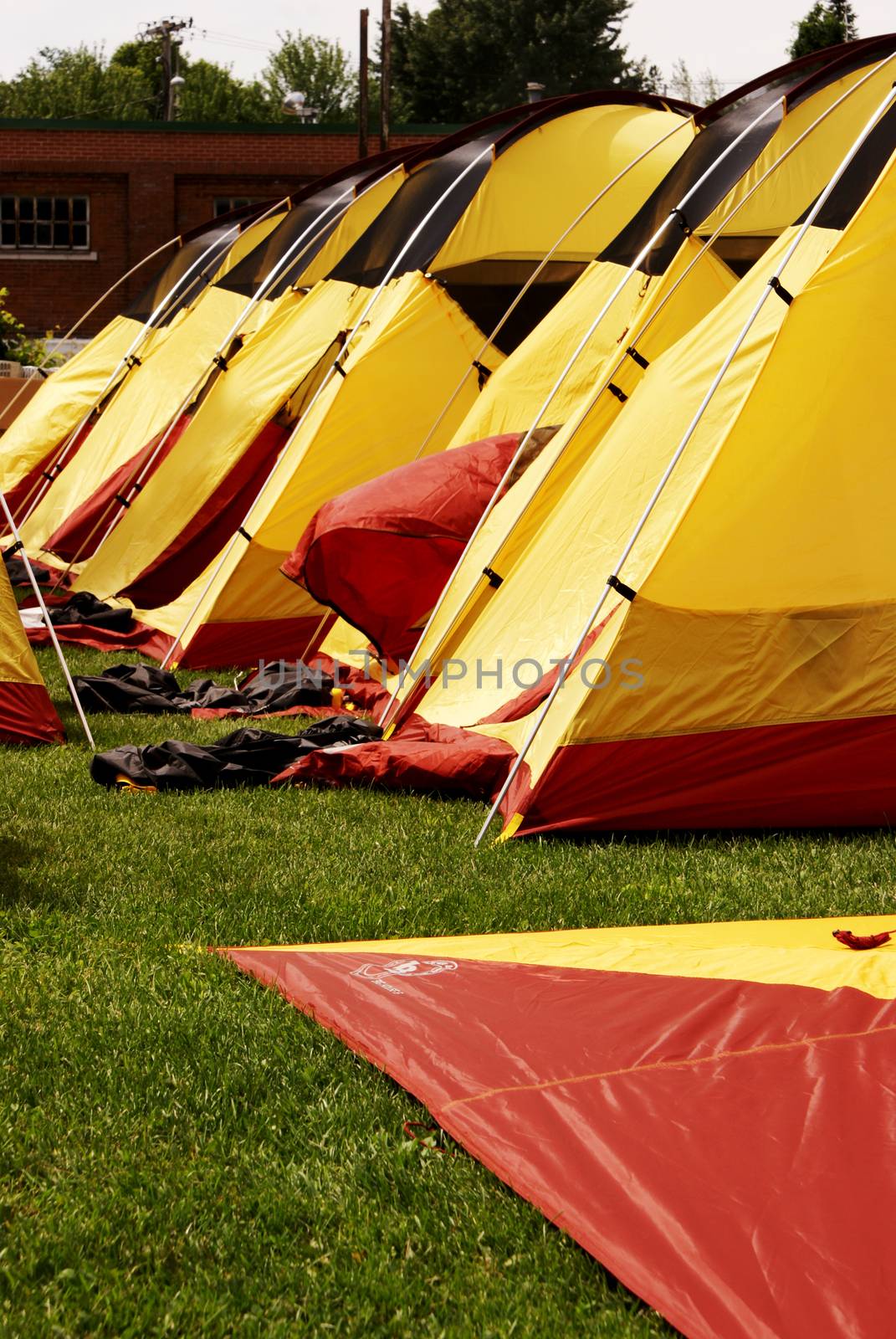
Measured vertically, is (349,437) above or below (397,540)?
above

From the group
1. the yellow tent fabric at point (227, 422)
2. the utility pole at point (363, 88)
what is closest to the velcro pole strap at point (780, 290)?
the yellow tent fabric at point (227, 422)

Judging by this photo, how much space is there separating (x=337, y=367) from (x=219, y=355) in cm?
208

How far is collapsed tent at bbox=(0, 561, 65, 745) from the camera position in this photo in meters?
6.34

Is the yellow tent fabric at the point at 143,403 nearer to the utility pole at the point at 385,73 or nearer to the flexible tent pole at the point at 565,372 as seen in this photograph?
the flexible tent pole at the point at 565,372

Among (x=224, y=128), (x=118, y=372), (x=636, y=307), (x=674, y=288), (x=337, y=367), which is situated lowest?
(x=118, y=372)

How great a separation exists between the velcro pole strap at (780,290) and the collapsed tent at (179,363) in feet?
21.0

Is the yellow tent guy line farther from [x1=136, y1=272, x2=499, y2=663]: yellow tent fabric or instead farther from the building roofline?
the building roofline

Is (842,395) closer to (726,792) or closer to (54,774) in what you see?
(726,792)

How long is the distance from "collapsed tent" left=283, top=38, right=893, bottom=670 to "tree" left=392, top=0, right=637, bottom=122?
39435 mm

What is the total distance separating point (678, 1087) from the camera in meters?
2.60

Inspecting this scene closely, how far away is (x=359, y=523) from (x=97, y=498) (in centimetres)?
587

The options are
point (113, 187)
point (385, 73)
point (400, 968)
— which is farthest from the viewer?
point (113, 187)

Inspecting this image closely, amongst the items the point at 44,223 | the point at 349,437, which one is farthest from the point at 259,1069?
the point at 44,223

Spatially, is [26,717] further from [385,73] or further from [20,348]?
[20,348]
